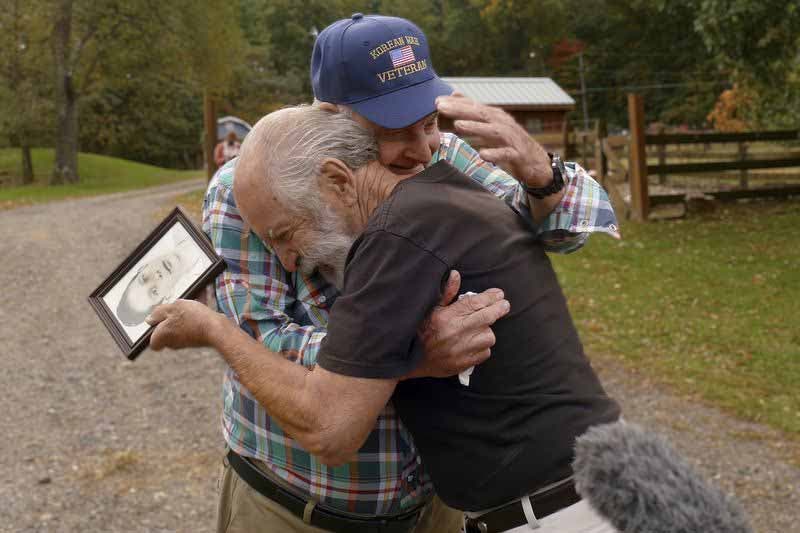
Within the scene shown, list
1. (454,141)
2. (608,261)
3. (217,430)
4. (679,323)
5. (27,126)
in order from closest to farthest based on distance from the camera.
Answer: (454,141) → (217,430) → (679,323) → (608,261) → (27,126)

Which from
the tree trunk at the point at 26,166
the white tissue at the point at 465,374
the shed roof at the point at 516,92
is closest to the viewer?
the white tissue at the point at 465,374

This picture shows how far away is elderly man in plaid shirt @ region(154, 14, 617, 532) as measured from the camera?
75.0 inches

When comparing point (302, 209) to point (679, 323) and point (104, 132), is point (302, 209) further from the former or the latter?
point (104, 132)

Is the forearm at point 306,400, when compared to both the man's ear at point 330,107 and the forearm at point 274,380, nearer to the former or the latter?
the forearm at point 274,380

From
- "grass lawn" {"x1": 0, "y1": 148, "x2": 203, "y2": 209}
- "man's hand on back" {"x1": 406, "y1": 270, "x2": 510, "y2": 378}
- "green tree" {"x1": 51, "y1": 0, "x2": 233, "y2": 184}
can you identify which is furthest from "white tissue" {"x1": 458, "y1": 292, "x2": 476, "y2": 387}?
"green tree" {"x1": 51, "y1": 0, "x2": 233, "y2": 184}

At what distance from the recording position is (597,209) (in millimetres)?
2004

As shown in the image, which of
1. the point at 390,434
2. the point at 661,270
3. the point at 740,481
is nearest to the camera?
the point at 390,434

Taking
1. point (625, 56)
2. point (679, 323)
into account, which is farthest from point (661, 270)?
point (625, 56)

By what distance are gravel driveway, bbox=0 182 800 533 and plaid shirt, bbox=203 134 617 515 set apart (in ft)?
9.88

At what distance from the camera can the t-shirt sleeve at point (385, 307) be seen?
1.63 m

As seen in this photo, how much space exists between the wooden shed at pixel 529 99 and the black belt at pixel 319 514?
86.9 ft

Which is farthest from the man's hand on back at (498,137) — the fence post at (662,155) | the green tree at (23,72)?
the green tree at (23,72)

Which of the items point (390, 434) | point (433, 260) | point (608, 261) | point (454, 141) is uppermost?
point (454, 141)

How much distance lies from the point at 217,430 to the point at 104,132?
44.9 m
